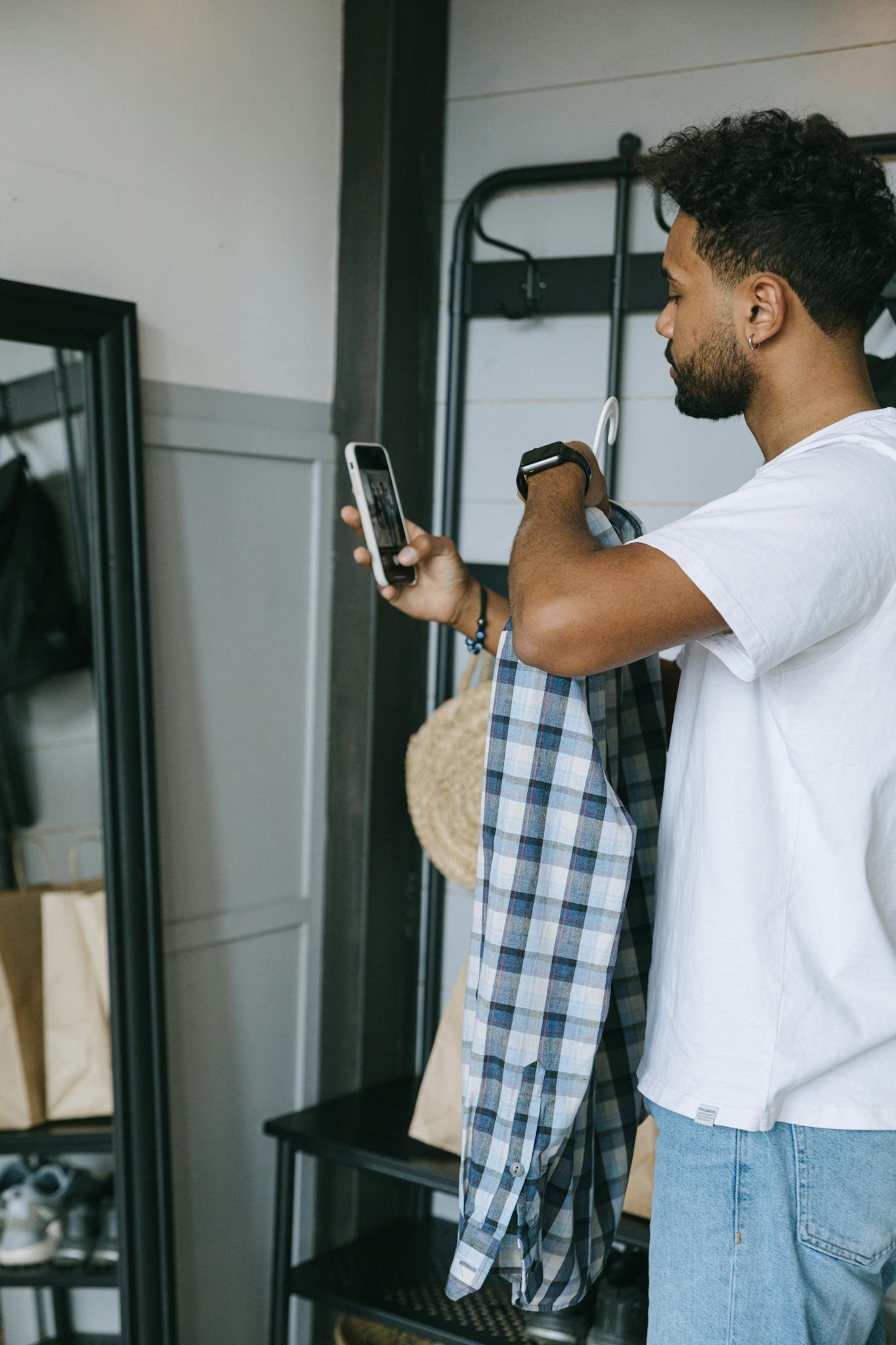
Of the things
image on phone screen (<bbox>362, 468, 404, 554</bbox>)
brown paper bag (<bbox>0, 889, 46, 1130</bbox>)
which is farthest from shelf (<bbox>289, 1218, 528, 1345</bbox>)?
image on phone screen (<bbox>362, 468, 404, 554</bbox>)

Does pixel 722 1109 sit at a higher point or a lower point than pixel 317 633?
lower

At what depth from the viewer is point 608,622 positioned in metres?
1.08

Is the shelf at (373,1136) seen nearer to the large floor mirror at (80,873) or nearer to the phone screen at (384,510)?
the large floor mirror at (80,873)

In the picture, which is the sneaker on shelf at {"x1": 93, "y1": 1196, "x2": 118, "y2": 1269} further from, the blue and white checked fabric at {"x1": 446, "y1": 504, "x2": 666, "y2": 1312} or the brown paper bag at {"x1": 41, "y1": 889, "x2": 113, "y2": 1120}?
the blue and white checked fabric at {"x1": 446, "y1": 504, "x2": 666, "y2": 1312}

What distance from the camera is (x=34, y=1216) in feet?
5.94

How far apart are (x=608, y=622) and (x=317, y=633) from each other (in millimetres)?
1233

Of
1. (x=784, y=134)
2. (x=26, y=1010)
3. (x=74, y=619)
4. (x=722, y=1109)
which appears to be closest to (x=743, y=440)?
(x=784, y=134)

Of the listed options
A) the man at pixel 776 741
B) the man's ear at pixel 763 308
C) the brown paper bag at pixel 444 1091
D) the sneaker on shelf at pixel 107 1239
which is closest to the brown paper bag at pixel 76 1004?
the sneaker on shelf at pixel 107 1239

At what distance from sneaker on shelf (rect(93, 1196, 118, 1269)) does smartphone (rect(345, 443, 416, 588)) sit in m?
1.00

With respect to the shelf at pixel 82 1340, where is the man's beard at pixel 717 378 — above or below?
above

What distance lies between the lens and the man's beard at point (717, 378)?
120 cm

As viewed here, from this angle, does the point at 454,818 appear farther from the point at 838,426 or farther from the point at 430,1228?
the point at 838,426

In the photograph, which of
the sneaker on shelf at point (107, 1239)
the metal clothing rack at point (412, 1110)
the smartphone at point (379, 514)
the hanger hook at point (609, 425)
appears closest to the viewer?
the hanger hook at point (609, 425)

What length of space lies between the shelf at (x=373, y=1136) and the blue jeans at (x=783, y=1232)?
2.13 feet
